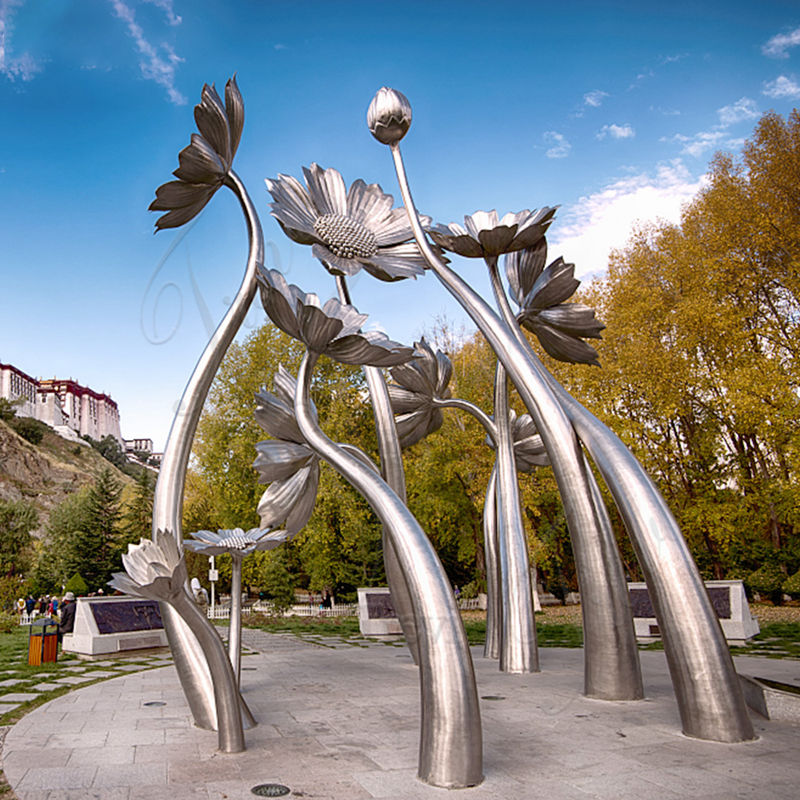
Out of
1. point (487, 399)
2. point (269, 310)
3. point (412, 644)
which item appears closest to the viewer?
point (269, 310)

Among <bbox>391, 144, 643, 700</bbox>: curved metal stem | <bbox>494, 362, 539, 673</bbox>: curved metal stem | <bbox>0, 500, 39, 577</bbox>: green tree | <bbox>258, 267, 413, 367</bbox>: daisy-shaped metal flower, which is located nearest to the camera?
<bbox>258, 267, 413, 367</bbox>: daisy-shaped metal flower

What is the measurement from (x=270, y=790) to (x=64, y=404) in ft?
388

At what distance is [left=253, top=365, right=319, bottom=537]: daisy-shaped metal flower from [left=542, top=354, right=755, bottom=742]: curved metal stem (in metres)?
3.25

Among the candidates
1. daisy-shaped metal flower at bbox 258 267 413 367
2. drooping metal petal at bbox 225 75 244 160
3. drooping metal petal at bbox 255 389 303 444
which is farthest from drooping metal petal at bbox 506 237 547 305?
drooping metal petal at bbox 225 75 244 160

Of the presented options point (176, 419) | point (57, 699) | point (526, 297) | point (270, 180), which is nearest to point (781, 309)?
point (526, 297)

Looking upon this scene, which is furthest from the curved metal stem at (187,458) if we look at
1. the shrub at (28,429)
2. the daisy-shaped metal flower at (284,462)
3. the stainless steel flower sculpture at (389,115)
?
the shrub at (28,429)

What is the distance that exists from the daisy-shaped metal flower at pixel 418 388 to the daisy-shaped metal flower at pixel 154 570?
16.3 feet

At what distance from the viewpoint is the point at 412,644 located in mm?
8828

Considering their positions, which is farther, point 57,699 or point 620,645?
point 57,699

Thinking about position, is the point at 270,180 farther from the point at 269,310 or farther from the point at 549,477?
the point at 549,477

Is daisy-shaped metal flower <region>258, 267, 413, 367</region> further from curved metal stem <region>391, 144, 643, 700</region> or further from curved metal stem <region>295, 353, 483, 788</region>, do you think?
curved metal stem <region>295, 353, 483, 788</region>

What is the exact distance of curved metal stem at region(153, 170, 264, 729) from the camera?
5930 mm

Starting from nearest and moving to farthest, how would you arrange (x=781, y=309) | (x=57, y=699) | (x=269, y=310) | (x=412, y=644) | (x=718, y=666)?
(x=718, y=666) → (x=269, y=310) → (x=57, y=699) → (x=412, y=644) → (x=781, y=309)

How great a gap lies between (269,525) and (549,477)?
14.2 m
